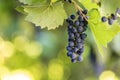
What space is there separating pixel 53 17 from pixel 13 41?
2684mm

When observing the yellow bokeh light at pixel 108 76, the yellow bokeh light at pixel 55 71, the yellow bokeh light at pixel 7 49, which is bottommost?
the yellow bokeh light at pixel 108 76

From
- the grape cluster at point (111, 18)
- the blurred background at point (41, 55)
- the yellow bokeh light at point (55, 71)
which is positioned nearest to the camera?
the grape cluster at point (111, 18)

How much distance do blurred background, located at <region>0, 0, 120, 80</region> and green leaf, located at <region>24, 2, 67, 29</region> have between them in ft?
5.32

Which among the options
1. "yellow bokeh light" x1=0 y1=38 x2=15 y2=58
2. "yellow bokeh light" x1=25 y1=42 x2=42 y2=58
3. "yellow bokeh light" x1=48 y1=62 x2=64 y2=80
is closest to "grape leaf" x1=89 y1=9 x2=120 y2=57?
"yellow bokeh light" x1=25 y1=42 x2=42 y2=58

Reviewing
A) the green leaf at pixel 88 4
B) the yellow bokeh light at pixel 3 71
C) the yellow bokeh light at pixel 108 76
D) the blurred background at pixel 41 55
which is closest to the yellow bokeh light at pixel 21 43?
the blurred background at pixel 41 55

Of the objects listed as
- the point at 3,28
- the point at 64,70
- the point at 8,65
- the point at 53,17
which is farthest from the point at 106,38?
the point at 64,70

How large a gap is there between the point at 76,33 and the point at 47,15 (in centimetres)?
9

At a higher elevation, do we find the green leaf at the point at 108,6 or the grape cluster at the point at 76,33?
the green leaf at the point at 108,6

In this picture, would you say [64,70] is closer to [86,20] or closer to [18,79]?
[18,79]

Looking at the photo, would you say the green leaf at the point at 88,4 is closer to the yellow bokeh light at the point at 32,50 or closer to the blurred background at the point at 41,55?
the blurred background at the point at 41,55

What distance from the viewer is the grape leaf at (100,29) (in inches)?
47.2

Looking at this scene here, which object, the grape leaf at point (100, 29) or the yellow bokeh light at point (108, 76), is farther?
the yellow bokeh light at point (108, 76)

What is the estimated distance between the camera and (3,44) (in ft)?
12.9

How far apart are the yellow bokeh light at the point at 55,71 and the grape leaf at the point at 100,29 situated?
3261mm
